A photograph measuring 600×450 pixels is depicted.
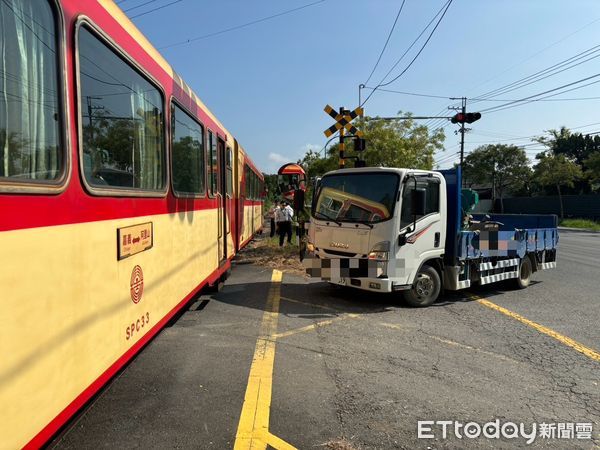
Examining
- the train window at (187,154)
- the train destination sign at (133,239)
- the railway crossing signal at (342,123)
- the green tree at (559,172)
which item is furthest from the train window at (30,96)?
the green tree at (559,172)

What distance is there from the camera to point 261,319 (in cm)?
616

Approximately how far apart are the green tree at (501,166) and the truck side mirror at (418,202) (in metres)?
48.2

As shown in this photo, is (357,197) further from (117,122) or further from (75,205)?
(75,205)

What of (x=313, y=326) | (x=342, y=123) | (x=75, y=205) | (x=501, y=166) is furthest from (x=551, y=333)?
(x=501, y=166)

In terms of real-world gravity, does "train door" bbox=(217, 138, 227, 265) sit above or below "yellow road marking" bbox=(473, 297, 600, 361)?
above

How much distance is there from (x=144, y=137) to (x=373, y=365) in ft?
10.3

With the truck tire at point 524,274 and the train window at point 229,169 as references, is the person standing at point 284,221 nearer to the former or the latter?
the train window at point 229,169

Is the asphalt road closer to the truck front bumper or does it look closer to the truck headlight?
the truck front bumper

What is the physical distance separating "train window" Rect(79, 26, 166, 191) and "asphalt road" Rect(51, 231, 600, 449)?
1805 millimetres

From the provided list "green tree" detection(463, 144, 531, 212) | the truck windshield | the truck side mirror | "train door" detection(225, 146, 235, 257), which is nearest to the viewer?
the truck side mirror

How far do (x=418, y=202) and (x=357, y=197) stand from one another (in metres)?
1.03

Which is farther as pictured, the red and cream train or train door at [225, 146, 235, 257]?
train door at [225, 146, 235, 257]

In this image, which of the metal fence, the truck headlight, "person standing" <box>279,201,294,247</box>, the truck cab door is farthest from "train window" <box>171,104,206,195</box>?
the metal fence

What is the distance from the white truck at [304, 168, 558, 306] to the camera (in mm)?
6453
